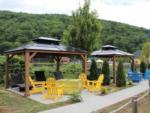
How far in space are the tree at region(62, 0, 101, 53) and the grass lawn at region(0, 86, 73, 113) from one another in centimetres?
1080

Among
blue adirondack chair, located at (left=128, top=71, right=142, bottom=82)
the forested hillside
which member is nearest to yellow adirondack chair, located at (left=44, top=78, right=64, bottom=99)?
blue adirondack chair, located at (left=128, top=71, right=142, bottom=82)

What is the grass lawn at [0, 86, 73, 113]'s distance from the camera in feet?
30.0

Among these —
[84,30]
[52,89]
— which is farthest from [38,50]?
[84,30]

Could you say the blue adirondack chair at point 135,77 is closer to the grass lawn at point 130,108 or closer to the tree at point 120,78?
the tree at point 120,78

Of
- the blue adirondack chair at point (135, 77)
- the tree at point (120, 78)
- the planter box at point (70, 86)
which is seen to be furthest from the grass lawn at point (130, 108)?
the blue adirondack chair at point (135, 77)

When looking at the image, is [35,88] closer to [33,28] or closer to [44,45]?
[44,45]

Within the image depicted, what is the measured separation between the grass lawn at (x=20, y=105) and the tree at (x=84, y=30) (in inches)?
425

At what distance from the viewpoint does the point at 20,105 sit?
10188 mm

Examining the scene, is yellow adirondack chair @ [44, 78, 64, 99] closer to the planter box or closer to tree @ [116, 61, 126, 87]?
the planter box

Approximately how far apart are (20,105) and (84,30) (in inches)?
493

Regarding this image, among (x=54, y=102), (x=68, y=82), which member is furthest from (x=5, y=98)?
(x=68, y=82)

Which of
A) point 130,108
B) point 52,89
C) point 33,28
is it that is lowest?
point 130,108

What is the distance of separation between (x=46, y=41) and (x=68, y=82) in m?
3.01

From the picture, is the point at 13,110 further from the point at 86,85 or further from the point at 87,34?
the point at 87,34
